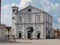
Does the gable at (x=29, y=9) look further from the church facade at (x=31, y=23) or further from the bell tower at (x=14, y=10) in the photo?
the bell tower at (x=14, y=10)

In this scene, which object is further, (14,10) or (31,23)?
(31,23)

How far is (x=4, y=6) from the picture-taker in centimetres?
4072

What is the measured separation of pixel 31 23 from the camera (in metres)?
41.2

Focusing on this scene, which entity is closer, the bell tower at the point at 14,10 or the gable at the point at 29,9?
the bell tower at the point at 14,10

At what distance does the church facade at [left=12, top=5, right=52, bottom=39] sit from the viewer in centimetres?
4103

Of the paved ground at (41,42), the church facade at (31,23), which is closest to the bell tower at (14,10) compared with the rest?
the church facade at (31,23)

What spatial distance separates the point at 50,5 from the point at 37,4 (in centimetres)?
35

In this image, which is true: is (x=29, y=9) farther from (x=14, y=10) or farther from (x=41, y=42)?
(x=41, y=42)

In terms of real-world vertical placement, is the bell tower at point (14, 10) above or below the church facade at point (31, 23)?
above

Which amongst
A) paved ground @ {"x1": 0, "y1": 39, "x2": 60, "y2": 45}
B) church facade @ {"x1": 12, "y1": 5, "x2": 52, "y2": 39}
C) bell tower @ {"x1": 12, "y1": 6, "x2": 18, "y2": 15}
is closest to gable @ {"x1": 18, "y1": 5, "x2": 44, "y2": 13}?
church facade @ {"x1": 12, "y1": 5, "x2": 52, "y2": 39}

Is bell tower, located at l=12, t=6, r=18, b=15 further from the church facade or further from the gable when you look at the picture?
the gable

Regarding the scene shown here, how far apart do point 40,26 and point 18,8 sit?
0.85 metres

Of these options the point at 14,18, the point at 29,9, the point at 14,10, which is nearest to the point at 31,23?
the point at 29,9

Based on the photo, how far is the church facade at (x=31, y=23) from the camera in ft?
135
